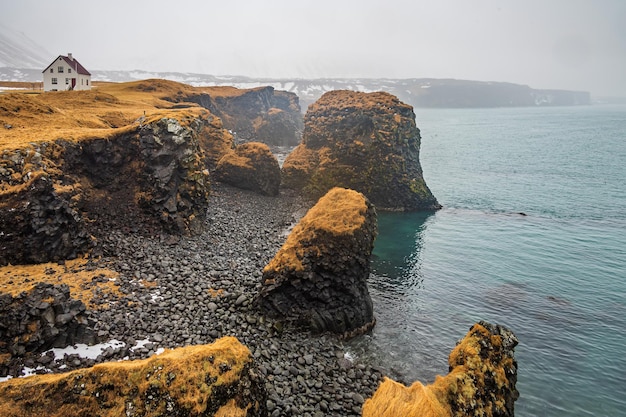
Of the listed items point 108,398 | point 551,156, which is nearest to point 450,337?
point 108,398

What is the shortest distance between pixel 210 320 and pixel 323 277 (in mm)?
7843

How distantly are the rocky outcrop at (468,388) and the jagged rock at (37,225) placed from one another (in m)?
23.0

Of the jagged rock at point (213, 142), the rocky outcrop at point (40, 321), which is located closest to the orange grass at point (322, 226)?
the rocky outcrop at point (40, 321)

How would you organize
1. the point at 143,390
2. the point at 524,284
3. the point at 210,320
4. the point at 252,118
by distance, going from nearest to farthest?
the point at 143,390 → the point at 210,320 → the point at 524,284 → the point at 252,118

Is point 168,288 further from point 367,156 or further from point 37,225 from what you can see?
point 367,156

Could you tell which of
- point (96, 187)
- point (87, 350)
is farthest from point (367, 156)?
point (87, 350)

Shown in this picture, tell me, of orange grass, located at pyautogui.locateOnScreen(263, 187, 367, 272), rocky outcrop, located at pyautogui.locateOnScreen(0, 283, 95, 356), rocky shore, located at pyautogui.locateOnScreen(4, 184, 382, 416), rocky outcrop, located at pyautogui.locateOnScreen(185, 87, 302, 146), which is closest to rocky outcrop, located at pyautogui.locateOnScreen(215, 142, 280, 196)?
rocky shore, located at pyautogui.locateOnScreen(4, 184, 382, 416)

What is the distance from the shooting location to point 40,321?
18.2 metres

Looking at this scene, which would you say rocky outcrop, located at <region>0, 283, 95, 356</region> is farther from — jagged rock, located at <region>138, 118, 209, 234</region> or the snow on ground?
jagged rock, located at <region>138, 118, 209, 234</region>

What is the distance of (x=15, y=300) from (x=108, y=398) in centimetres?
1065

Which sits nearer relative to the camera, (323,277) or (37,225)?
(37,225)

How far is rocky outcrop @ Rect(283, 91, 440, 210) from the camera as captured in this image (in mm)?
60281

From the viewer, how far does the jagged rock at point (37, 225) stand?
79.2ft

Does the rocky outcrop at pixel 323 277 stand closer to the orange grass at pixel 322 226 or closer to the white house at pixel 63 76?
the orange grass at pixel 322 226
